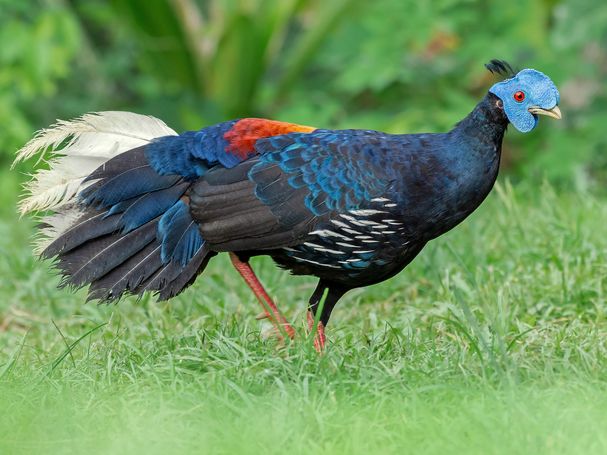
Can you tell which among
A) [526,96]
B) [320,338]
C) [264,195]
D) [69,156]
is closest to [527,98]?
[526,96]

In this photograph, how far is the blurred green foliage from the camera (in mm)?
8453

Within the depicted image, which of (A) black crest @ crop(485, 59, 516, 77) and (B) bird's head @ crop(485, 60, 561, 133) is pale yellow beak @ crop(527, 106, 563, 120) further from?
(A) black crest @ crop(485, 59, 516, 77)

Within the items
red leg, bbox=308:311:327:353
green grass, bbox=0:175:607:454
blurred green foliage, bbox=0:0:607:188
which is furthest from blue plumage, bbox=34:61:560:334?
blurred green foliage, bbox=0:0:607:188

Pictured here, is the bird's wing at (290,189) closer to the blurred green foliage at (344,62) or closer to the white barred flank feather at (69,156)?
the white barred flank feather at (69,156)

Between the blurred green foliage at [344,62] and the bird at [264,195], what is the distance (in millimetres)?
3408

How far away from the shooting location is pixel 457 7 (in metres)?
8.95

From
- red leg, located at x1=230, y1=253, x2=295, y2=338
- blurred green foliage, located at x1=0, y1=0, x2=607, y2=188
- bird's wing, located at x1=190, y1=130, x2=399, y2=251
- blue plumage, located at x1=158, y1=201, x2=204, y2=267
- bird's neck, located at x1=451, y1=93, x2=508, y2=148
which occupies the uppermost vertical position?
blurred green foliage, located at x1=0, y1=0, x2=607, y2=188

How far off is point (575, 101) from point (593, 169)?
1.50m

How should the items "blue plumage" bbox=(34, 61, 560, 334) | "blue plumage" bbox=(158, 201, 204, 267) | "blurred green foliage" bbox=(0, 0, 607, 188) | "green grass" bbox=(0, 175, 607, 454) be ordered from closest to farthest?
1. "green grass" bbox=(0, 175, 607, 454)
2. "blue plumage" bbox=(34, 61, 560, 334)
3. "blue plumage" bbox=(158, 201, 204, 267)
4. "blurred green foliage" bbox=(0, 0, 607, 188)

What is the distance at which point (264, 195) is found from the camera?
444 cm

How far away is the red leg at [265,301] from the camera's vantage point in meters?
4.38

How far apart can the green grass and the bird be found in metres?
0.30

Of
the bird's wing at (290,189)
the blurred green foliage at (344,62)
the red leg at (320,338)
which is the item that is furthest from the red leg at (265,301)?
the blurred green foliage at (344,62)

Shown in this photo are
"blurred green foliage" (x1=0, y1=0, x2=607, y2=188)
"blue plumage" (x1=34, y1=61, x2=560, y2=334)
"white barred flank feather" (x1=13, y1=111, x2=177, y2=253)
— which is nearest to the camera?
"blue plumage" (x1=34, y1=61, x2=560, y2=334)
